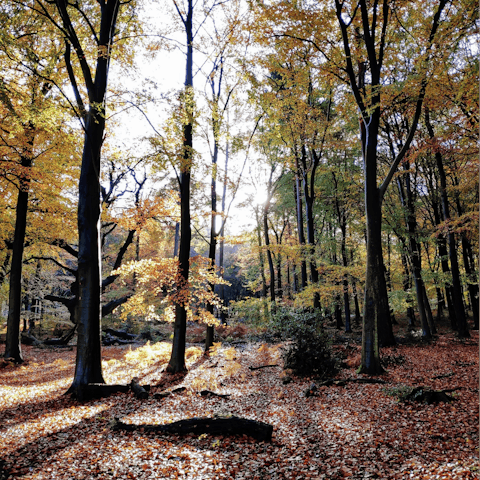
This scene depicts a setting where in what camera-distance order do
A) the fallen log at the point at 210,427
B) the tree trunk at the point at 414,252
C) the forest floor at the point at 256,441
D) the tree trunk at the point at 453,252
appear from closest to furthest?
1. the forest floor at the point at 256,441
2. the fallen log at the point at 210,427
3. the tree trunk at the point at 453,252
4. the tree trunk at the point at 414,252

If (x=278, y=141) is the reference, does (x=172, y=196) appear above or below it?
below

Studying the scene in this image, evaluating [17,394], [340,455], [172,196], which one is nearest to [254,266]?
[172,196]

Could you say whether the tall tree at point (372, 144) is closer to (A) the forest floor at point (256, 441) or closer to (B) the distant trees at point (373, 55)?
(B) the distant trees at point (373, 55)

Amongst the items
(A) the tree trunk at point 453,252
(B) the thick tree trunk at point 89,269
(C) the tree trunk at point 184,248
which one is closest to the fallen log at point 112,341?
(C) the tree trunk at point 184,248

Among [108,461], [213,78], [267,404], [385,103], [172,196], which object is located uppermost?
[213,78]

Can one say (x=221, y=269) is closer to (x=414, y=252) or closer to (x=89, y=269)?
(x=89, y=269)

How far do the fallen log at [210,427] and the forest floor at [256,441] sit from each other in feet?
0.35

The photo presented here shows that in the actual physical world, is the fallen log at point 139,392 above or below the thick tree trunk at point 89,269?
below

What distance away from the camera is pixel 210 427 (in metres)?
4.77

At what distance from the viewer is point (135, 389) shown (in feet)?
23.1

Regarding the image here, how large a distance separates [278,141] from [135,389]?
11915 millimetres

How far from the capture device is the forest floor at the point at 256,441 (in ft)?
11.8

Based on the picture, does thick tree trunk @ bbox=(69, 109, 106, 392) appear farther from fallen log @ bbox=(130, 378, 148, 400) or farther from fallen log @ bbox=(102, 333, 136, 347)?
fallen log @ bbox=(102, 333, 136, 347)

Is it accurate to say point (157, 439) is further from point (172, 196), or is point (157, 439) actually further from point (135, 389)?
point (172, 196)
